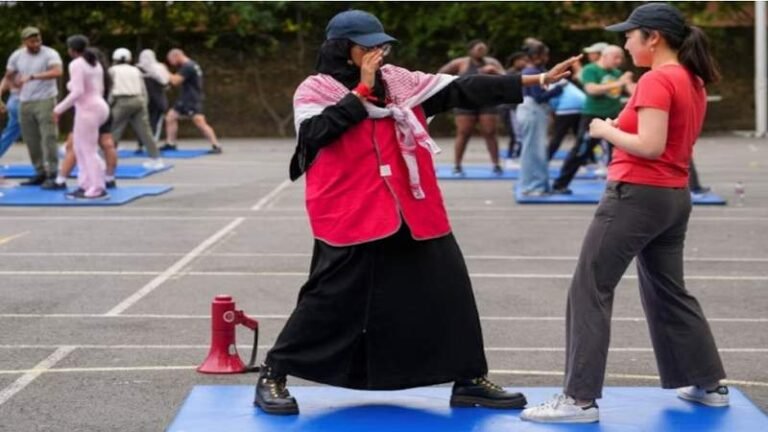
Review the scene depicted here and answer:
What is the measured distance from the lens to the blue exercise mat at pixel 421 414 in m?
6.36

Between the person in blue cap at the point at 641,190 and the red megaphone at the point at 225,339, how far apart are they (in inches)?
69.1

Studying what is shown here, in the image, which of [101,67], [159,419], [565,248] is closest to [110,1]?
[101,67]

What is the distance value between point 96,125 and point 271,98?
17.5 metres

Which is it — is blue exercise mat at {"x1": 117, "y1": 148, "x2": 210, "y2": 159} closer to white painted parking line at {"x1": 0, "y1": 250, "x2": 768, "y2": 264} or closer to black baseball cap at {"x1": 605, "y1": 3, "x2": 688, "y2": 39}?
white painted parking line at {"x1": 0, "y1": 250, "x2": 768, "y2": 264}

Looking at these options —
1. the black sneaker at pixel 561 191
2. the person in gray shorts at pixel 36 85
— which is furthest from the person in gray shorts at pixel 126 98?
the black sneaker at pixel 561 191

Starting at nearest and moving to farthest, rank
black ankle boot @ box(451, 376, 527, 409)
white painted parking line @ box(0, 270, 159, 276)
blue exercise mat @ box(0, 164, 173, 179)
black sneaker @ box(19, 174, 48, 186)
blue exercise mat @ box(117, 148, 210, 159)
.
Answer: black ankle boot @ box(451, 376, 527, 409) → white painted parking line @ box(0, 270, 159, 276) → black sneaker @ box(19, 174, 48, 186) → blue exercise mat @ box(0, 164, 173, 179) → blue exercise mat @ box(117, 148, 210, 159)

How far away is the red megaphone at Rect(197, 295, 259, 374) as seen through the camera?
7609 millimetres

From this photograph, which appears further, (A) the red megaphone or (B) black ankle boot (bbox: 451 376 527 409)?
(A) the red megaphone

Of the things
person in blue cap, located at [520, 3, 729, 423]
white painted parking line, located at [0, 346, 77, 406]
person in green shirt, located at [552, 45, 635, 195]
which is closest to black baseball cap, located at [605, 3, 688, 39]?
person in blue cap, located at [520, 3, 729, 423]

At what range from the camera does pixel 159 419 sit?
6.76m

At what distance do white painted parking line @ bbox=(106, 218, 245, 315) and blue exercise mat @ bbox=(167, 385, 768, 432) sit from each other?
9.90 ft

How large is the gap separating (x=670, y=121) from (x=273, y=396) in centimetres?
207

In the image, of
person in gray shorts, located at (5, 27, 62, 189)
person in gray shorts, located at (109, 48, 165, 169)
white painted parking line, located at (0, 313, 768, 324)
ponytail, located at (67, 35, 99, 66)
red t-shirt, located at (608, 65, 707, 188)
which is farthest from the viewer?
person in gray shorts, located at (109, 48, 165, 169)

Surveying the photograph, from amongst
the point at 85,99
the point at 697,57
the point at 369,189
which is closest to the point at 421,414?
the point at 369,189
